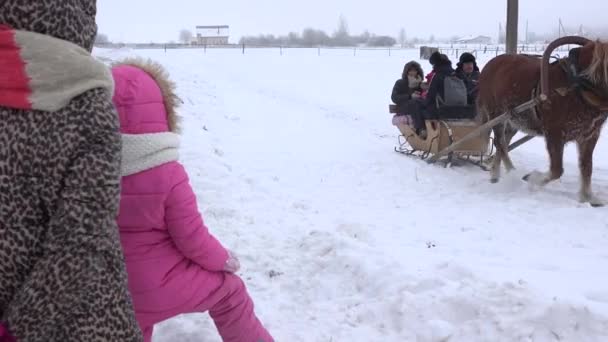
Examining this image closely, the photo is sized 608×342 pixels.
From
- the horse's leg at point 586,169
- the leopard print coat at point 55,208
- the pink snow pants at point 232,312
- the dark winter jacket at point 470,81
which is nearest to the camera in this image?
the leopard print coat at point 55,208

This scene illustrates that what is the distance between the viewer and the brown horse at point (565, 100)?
19.1ft

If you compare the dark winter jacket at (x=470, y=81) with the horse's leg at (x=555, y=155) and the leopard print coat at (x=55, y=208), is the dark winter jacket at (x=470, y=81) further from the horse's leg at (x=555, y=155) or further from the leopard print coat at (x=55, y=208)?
the leopard print coat at (x=55, y=208)

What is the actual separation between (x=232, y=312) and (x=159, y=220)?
619 mm

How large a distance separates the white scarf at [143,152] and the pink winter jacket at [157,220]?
2 cm

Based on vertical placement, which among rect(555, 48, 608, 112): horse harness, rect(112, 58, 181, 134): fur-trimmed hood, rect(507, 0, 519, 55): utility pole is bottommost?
rect(112, 58, 181, 134): fur-trimmed hood

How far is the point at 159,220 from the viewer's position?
2.16 metres

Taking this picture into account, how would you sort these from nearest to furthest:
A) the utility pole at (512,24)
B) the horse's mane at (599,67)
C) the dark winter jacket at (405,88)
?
the horse's mane at (599,67) < the dark winter jacket at (405,88) < the utility pole at (512,24)

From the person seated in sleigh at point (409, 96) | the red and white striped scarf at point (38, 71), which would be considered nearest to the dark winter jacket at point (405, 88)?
the person seated in sleigh at point (409, 96)

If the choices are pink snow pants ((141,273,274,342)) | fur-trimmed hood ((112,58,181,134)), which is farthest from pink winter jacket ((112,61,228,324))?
pink snow pants ((141,273,274,342))

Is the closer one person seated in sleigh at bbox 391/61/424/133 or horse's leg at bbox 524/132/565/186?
horse's leg at bbox 524/132/565/186

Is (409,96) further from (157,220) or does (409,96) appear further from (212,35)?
(212,35)

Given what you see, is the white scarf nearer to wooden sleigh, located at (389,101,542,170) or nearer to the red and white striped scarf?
the red and white striped scarf

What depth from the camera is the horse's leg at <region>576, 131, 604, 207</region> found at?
602cm

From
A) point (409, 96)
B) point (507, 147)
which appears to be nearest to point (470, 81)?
point (409, 96)
